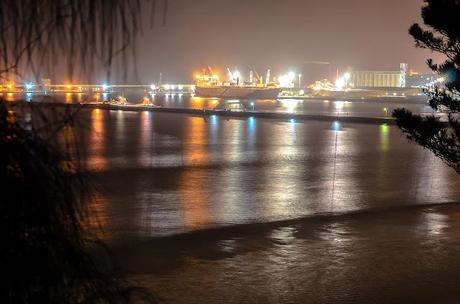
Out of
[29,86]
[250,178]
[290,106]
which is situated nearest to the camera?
[29,86]

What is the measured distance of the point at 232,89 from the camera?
15225 cm

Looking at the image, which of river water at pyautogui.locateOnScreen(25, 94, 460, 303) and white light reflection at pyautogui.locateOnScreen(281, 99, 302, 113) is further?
white light reflection at pyautogui.locateOnScreen(281, 99, 302, 113)

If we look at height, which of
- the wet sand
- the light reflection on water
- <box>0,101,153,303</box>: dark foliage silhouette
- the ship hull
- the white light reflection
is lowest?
the wet sand

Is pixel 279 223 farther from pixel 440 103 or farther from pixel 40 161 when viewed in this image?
pixel 40 161

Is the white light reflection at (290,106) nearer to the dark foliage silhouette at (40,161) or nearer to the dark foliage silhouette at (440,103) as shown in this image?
the dark foliage silhouette at (440,103)

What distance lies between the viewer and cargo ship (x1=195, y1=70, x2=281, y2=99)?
14525 cm

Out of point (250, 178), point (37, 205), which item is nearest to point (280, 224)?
point (250, 178)

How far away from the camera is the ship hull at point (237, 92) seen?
475 feet

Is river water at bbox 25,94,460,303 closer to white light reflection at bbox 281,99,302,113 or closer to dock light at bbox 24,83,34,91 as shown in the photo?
dock light at bbox 24,83,34,91

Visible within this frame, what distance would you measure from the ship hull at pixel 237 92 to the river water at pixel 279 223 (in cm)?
12166

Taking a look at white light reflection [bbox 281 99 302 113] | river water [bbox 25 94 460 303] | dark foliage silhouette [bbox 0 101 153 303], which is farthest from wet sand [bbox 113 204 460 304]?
white light reflection [bbox 281 99 302 113]

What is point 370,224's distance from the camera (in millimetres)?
11781

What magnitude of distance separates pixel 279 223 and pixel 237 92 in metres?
140

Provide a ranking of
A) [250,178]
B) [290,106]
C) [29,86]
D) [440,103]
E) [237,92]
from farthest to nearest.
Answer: [237,92], [290,106], [250,178], [440,103], [29,86]
